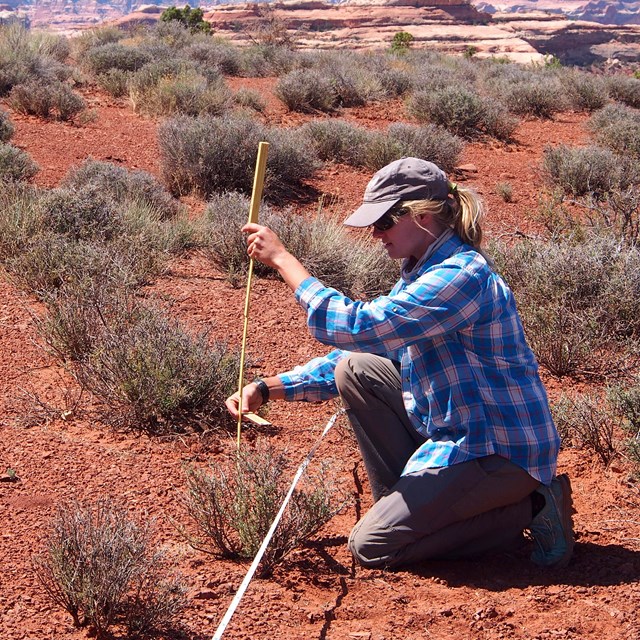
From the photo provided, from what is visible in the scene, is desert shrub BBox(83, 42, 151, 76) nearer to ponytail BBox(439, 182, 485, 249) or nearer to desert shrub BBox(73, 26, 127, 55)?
desert shrub BBox(73, 26, 127, 55)

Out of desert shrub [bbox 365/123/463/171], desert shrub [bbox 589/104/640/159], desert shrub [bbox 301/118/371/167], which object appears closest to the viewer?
desert shrub [bbox 365/123/463/171]

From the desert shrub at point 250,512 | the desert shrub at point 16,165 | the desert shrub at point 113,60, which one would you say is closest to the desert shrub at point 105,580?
the desert shrub at point 250,512

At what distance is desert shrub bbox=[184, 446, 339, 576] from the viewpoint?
307 centimetres

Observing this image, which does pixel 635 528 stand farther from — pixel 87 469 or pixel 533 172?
pixel 533 172

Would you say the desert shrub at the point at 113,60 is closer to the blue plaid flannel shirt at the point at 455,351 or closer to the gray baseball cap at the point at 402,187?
the gray baseball cap at the point at 402,187

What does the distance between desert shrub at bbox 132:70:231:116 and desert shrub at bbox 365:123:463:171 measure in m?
2.59

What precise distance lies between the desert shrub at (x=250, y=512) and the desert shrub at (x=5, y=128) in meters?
7.73

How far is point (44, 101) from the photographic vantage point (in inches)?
450

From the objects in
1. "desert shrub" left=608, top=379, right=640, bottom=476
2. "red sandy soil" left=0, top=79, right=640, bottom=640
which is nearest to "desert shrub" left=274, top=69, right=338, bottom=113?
"red sandy soil" left=0, top=79, right=640, bottom=640

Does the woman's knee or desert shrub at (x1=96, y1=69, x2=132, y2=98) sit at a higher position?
desert shrub at (x1=96, y1=69, x2=132, y2=98)

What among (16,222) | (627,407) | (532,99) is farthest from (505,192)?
(627,407)

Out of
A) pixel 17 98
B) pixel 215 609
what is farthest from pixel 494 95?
pixel 215 609

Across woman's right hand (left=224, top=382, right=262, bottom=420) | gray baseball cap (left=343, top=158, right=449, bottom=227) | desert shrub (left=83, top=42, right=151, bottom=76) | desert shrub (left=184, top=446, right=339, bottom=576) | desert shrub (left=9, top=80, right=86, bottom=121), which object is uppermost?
gray baseball cap (left=343, top=158, right=449, bottom=227)

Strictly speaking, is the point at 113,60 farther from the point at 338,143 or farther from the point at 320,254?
the point at 320,254
